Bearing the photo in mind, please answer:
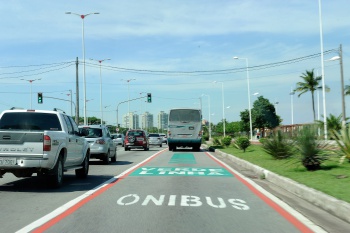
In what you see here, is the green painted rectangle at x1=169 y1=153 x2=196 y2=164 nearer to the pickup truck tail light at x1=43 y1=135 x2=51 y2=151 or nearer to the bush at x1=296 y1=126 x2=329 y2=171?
the bush at x1=296 y1=126 x2=329 y2=171

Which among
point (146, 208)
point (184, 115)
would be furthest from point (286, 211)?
point (184, 115)

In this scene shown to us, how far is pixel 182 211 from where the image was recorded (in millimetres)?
8375

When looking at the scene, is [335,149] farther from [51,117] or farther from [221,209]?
[51,117]

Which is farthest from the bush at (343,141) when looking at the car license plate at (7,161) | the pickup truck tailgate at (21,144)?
the car license plate at (7,161)

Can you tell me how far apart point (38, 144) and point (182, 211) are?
4233 millimetres

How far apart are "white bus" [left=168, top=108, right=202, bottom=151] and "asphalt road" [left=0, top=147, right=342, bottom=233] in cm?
2253

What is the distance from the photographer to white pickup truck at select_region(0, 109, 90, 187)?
10.6 meters

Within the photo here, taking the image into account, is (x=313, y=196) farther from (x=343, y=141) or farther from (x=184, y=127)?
(x=184, y=127)

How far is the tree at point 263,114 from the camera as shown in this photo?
298ft

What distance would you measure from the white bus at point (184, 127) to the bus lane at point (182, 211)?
23.1m

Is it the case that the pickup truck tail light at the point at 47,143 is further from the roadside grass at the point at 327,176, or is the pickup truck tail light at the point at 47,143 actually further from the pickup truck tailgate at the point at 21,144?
the roadside grass at the point at 327,176

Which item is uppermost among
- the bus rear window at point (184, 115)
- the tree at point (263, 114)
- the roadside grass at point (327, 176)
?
the tree at point (263, 114)

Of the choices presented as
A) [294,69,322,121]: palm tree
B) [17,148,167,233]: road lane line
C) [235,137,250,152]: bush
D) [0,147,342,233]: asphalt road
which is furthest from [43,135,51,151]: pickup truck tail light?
[294,69,322,121]: palm tree

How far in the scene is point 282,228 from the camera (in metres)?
7.08
